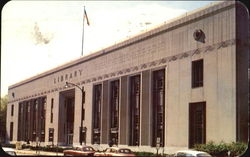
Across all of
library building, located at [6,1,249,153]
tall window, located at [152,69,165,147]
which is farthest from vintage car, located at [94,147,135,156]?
tall window, located at [152,69,165,147]

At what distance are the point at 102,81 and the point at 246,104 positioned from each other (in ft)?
102

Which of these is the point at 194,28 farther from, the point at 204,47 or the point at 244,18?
the point at 244,18

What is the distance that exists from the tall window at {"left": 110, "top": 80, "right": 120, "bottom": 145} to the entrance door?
1845 centimetres

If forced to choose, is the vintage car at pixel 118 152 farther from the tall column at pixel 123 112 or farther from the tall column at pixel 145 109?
the tall column at pixel 123 112

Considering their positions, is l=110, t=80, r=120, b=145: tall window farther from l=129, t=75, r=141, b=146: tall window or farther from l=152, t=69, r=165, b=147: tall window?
l=152, t=69, r=165, b=147: tall window

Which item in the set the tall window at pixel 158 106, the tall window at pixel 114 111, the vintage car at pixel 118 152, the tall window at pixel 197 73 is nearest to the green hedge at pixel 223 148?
the tall window at pixel 197 73

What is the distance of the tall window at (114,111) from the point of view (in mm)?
65875

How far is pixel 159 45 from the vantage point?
5375 centimetres

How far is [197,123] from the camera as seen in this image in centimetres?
4869

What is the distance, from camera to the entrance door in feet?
156

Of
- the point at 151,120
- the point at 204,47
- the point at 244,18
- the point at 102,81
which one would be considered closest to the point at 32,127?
the point at 102,81

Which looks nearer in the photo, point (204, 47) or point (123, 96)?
point (204, 47)

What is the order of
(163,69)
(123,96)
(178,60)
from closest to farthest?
(178,60)
(163,69)
(123,96)

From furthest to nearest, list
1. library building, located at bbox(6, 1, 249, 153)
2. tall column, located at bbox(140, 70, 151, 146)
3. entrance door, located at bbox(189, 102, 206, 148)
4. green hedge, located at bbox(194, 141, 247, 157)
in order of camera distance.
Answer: tall column, located at bbox(140, 70, 151, 146) → entrance door, located at bbox(189, 102, 206, 148) → library building, located at bbox(6, 1, 249, 153) → green hedge, located at bbox(194, 141, 247, 157)
